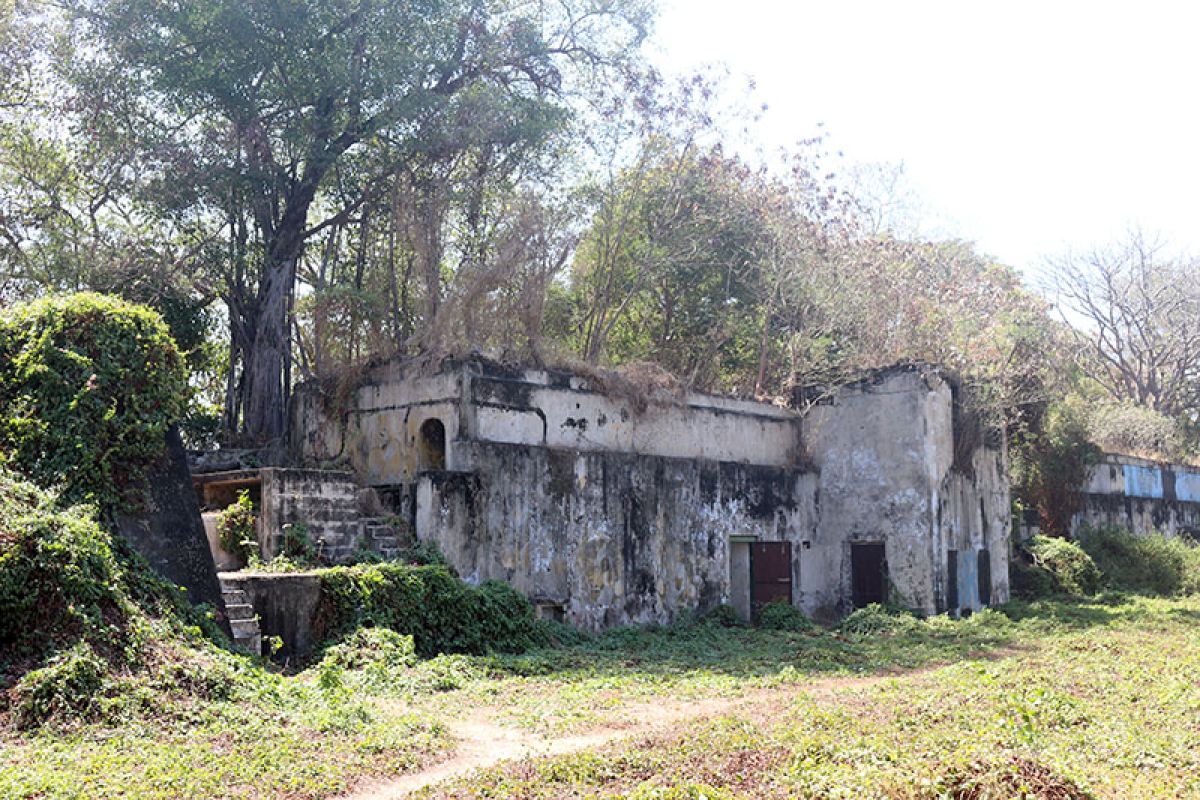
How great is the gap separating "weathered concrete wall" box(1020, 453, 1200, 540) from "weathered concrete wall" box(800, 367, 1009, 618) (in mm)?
5595

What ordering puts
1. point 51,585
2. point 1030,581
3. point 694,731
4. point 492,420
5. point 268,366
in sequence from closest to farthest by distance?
1. point 694,731
2. point 51,585
3. point 492,420
4. point 268,366
5. point 1030,581

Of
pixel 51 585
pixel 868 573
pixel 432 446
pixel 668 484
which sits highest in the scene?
pixel 432 446

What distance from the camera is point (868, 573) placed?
19.0 m

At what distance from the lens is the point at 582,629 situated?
15594 millimetres

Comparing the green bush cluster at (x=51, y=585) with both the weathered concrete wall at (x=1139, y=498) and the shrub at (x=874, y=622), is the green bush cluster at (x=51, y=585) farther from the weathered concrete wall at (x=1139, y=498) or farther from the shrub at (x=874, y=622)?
the weathered concrete wall at (x=1139, y=498)

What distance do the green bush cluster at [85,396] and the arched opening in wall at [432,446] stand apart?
423 cm

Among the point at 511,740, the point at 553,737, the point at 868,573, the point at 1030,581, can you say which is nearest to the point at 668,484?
the point at 868,573

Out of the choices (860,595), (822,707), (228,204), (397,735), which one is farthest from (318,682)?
(860,595)

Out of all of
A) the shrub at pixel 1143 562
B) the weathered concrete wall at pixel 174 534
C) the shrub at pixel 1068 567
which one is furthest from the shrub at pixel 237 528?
the shrub at pixel 1143 562

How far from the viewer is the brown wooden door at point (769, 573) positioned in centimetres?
1852

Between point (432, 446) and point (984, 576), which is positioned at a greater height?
point (432, 446)

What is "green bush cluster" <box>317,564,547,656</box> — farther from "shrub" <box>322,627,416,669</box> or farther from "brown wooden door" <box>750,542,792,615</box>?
"brown wooden door" <box>750,542,792,615</box>

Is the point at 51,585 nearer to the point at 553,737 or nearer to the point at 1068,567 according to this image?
the point at 553,737

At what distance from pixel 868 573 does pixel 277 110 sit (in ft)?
39.8
